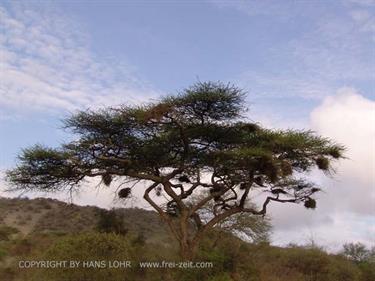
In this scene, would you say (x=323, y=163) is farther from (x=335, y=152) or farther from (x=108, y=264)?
(x=108, y=264)

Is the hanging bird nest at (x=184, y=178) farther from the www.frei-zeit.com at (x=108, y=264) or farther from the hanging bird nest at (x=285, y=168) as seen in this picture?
the hanging bird nest at (x=285, y=168)

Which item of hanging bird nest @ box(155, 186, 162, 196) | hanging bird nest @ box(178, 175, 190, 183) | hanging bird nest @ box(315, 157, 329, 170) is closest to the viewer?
hanging bird nest @ box(315, 157, 329, 170)

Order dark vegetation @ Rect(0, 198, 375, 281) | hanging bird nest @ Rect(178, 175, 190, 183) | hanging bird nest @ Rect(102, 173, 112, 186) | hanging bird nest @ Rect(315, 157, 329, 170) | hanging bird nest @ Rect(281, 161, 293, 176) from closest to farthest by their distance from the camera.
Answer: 1. dark vegetation @ Rect(0, 198, 375, 281)
2. hanging bird nest @ Rect(281, 161, 293, 176)
3. hanging bird nest @ Rect(315, 157, 329, 170)
4. hanging bird nest @ Rect(102, 173, 112, 186)
5. hanging bird nest @ Rect(178, 175, 190, 183)

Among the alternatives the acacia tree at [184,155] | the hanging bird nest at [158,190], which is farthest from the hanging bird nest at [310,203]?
the hanging bird nest at [158,190]

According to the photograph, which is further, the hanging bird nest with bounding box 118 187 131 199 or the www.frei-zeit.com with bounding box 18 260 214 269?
the hanging bird nest with bounding box 118 187 131 199

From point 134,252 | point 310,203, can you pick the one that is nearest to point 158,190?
point 134,252

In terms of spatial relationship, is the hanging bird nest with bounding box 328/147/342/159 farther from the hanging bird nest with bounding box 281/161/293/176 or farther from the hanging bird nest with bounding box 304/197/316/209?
the hanging bird nest with bounding box 304/197/316/209

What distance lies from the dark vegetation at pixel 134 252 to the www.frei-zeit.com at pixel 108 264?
142 millimetres

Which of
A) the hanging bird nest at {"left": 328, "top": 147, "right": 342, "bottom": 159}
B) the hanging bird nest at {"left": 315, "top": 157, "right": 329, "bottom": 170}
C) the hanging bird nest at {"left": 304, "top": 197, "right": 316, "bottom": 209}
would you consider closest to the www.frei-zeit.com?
the hanging bird nest at {"left": 304, "top": 197, "right": 316, "bottom": 209}

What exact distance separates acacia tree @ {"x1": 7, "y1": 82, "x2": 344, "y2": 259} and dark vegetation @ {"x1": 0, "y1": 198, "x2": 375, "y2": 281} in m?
1.66

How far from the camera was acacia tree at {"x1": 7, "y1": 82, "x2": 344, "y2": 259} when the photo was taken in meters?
20.4

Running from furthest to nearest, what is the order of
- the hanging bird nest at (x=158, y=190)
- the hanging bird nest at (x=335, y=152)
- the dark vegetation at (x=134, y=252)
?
1. the hanging bird nest at (x=158, y=190)
2. the hanging bird nest at (x=335, y=152)
3. the dark vegetation at (x=134, y=252)

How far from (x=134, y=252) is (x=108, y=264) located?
1822 mm

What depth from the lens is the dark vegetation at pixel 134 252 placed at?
736 inches
